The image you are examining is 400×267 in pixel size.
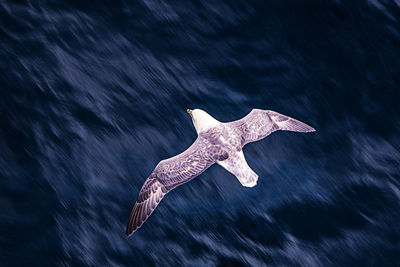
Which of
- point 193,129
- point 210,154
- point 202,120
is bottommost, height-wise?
point 193,129

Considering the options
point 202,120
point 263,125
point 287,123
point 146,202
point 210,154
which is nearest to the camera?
point 146,202

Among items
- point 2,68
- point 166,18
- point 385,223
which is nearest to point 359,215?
point 385,223

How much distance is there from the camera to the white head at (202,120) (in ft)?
34.7

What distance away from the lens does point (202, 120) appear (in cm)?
1062

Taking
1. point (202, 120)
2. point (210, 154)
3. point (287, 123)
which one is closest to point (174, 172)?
point (210, 154)

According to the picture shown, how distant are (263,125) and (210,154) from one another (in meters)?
1.23

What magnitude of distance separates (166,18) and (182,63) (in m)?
1.14

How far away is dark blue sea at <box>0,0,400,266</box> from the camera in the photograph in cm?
905

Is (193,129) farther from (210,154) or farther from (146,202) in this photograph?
(146,202)

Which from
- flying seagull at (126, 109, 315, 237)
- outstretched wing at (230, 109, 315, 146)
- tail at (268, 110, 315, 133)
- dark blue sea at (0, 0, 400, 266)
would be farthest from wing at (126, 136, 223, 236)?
tail at (268, 110, 315, 133)

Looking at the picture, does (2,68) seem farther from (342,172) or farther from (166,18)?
(342,172)

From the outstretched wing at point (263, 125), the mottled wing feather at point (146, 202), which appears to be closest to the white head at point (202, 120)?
the outstretched wing at point (263, 125)

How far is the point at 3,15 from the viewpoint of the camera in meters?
11.1

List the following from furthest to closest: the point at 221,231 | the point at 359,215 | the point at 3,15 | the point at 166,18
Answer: the point at 166,18
the point at 3,15
the point at 359,215
the point at 221,231
